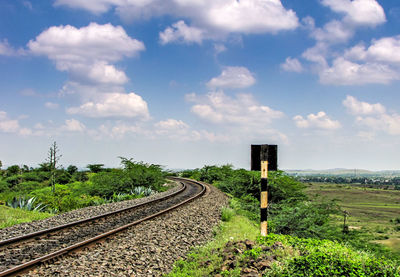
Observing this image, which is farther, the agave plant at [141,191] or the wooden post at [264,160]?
the agave plant at [141,191]

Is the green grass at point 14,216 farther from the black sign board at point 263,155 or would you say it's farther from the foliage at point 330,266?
the foliage at point 330,266

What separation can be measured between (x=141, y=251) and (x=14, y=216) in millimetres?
8094

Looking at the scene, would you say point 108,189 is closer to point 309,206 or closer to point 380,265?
point 309,206

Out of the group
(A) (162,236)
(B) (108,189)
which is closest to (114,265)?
(A) (162,236)

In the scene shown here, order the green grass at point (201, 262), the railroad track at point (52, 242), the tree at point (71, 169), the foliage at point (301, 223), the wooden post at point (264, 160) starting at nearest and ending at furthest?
the green grass at point (201, 262)
the railroad track at point (52, 242)
the wooden post at point (264, 160)
the foliage at point (301, 223)
the tree at point (71, 169)

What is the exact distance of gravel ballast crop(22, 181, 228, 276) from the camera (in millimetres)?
6766

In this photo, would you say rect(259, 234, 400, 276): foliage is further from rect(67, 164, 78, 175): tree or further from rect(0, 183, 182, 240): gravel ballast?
rect(67, 164, 78, 175): tree

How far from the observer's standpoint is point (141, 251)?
802 cm

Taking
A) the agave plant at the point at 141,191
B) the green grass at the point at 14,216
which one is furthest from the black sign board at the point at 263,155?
the agave plant at the point at 141,191

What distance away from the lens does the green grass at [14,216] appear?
11922mm

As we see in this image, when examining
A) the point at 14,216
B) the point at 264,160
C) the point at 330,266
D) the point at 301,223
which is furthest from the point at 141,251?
the point at 14,216

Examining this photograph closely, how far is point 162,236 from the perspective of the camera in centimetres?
948

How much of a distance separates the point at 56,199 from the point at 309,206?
13.7 m

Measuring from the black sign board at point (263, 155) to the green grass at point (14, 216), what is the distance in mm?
9046
